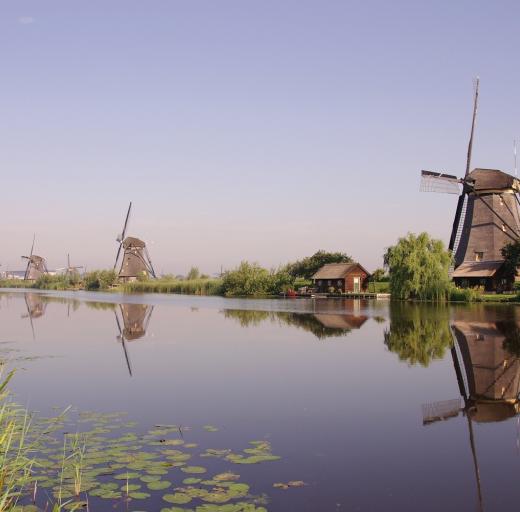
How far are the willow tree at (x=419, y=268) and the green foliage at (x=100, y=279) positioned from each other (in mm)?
50017

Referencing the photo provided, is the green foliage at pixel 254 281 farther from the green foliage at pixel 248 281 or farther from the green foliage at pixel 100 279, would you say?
the green foliage at pixel 100 279

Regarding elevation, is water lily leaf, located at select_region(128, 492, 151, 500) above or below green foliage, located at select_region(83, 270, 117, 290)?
below

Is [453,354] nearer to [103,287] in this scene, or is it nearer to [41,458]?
[41,458]

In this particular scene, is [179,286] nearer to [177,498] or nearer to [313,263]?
[313,263]

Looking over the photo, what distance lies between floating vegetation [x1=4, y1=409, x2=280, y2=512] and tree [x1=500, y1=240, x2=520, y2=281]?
39.5 metres

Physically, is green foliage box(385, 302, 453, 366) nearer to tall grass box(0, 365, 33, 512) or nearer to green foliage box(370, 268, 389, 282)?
tall grass box(0, 365, 33, 512)

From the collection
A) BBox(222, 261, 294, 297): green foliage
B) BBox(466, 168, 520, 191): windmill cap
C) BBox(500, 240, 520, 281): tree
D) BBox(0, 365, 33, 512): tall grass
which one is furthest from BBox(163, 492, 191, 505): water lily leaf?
BBox(222, 261, 294, 297): green foliage

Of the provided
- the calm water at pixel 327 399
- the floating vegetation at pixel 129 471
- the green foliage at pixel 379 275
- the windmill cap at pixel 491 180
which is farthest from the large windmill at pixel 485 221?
the floating vegetation at pixel 129 471

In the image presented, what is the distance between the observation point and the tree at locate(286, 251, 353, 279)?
66250 millimetres

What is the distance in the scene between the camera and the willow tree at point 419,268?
40844mm

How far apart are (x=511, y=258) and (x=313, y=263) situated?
28913 millimetres

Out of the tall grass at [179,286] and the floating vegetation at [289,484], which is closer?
the floating vegetation at [289,484]

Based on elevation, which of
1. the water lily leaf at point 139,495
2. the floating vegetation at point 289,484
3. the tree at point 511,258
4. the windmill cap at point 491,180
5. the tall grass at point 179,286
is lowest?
the floating vegetation at point 289,484

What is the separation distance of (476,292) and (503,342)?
85.0ft
